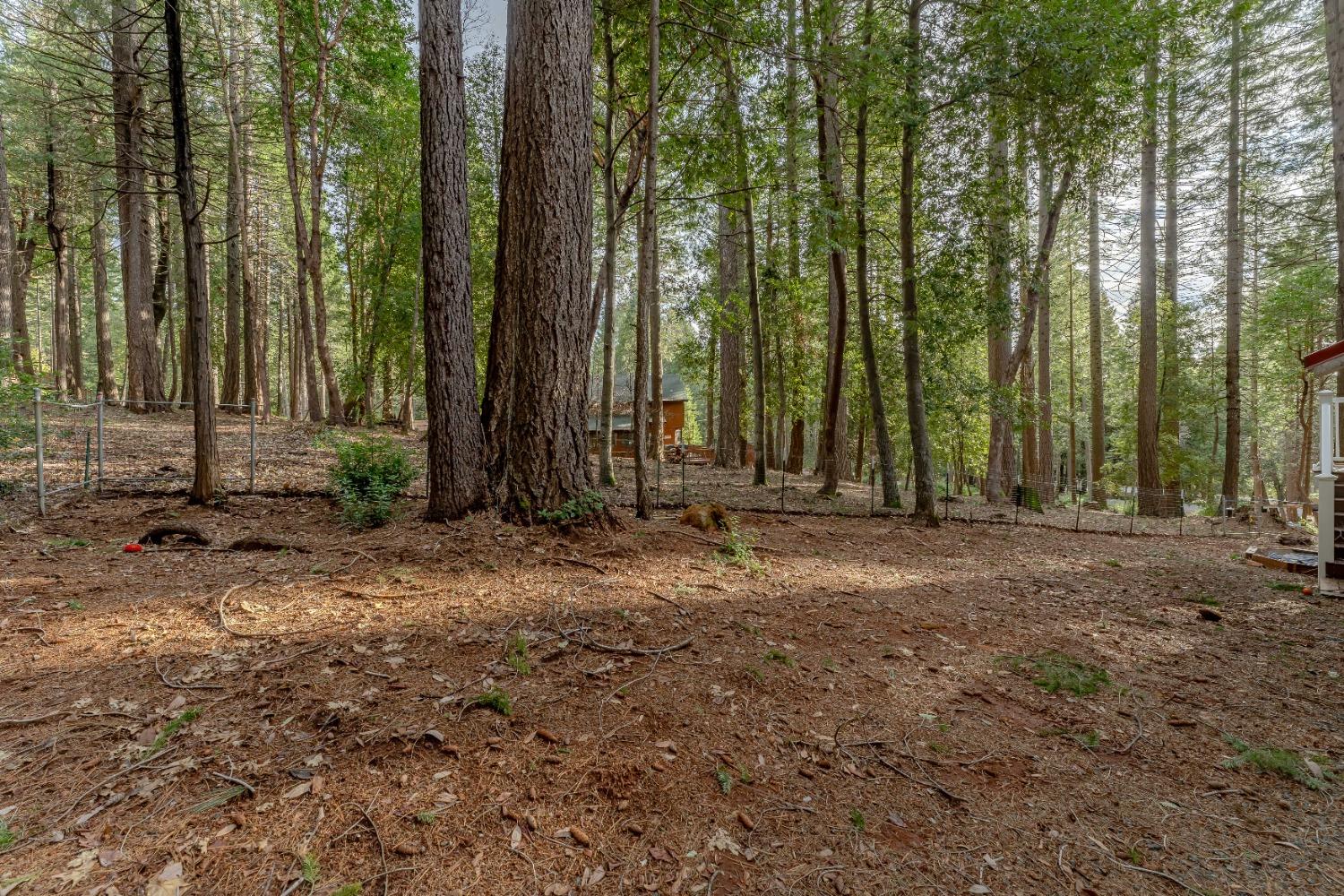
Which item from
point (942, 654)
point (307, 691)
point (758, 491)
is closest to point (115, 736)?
point (307, 691)

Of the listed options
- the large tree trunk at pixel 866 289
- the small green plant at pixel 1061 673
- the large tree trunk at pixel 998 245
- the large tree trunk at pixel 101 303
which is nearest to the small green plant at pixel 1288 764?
the small green plant at pixel 1061 673

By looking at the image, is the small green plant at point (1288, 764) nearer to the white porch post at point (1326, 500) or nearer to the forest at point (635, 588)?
the forest at point (635, 588)

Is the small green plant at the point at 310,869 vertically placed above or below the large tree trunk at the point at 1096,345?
below

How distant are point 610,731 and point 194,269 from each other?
239 inches

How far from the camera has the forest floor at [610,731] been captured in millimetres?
1886

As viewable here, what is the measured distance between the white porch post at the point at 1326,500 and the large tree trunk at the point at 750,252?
646cm

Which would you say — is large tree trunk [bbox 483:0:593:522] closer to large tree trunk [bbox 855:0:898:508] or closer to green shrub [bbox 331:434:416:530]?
green shrub [bbox 331:434:416:530]

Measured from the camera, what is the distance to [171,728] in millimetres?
2279

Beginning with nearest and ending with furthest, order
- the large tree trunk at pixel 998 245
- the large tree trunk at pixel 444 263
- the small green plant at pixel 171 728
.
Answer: the small green plant at pixel 171 728, the large tree trunk at pixel 444 263, the large tree trunk at pixel 998 245

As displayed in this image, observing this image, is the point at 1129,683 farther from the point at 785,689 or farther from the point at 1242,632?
the point at 785,689

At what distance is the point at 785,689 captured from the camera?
2.93 m

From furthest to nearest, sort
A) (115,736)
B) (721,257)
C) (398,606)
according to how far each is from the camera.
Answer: (721,257) → (398,606) → (115,736)

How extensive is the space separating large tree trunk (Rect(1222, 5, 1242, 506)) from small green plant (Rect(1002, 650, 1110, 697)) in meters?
13.7

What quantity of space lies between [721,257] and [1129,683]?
12355mm
